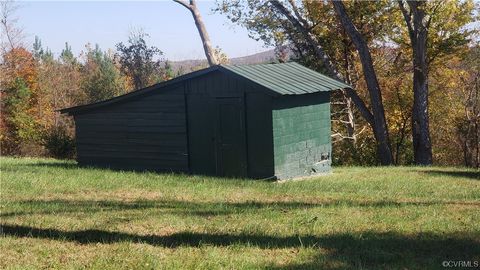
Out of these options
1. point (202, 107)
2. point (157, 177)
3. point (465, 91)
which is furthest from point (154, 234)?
point (465, 91)

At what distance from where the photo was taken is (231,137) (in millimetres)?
15039

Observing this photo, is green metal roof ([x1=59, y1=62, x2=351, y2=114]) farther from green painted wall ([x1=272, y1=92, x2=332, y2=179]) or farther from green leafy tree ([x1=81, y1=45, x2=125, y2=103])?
green leafy tree ([x1=81, y1=45, x2=125, y2=103])

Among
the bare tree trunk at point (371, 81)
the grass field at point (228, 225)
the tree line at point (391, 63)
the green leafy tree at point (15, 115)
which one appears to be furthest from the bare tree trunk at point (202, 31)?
the green leafy tree at point (15, 115)

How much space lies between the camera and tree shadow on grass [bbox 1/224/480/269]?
5676 mm

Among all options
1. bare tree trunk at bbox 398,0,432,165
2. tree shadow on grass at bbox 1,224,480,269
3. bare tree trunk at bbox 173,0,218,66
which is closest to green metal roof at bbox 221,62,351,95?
bare tree trunk at bbox 398,0,432,165

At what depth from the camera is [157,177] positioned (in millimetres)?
13203

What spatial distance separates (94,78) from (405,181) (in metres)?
47.6

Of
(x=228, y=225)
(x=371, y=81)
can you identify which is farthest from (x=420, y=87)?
(x=228, y=225)

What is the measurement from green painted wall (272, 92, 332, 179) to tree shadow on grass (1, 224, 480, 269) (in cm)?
760

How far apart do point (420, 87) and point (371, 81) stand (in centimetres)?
196

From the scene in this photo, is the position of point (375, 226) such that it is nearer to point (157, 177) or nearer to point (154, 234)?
point (154, 234)

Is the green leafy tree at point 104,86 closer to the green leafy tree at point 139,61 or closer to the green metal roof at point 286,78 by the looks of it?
the green leafy tree at point 139,61

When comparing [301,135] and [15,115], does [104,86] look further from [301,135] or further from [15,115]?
[301,135]

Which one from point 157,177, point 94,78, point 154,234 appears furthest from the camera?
point 94,78
